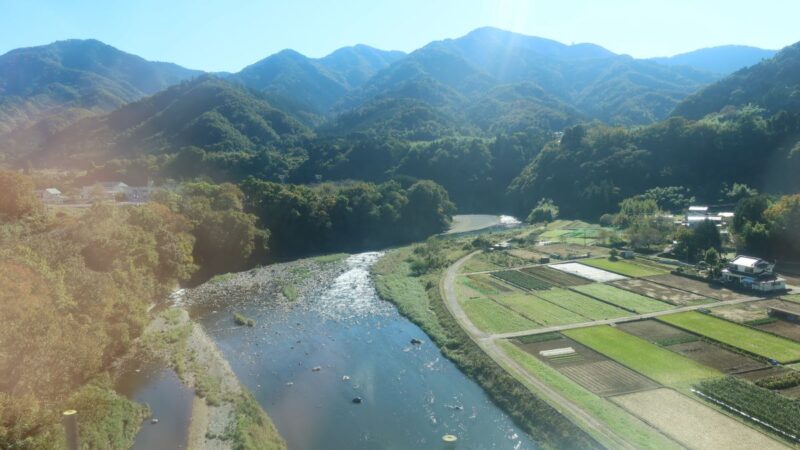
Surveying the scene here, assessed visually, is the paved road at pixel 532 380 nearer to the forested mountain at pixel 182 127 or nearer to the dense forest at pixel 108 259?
the dense forest at pixel 108 259

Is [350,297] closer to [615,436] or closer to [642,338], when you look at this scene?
[642,338]

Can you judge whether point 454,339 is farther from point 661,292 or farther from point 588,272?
point 588,272

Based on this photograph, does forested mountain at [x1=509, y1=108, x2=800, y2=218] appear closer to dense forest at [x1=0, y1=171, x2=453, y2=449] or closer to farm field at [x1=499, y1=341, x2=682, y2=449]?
dense forest at [x1=0, y1=171, x2=453, y2=449]

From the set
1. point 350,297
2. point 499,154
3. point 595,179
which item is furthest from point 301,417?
point 499,154

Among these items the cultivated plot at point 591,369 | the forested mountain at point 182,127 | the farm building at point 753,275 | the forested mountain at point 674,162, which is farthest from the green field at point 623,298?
the forested mountain at point 182,127

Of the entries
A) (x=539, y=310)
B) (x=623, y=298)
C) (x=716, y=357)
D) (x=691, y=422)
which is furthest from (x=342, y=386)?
(x=623, y=298)

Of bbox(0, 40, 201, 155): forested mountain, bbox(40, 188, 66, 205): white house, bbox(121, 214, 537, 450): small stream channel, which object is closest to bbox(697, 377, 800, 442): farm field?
bbox(121, 214, 537, 450): small stream channel
